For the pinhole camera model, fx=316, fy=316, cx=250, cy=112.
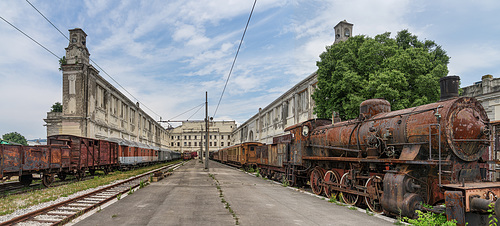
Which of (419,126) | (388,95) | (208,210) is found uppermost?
(388,95)

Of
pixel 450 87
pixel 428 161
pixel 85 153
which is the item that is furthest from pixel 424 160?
pixel 85 153

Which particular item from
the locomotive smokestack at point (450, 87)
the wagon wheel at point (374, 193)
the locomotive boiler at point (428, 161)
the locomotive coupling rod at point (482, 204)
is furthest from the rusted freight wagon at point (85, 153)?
the locomotive coupling rod at point (482, 204)

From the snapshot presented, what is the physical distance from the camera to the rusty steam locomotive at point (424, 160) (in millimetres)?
7512

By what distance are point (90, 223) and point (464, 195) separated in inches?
358

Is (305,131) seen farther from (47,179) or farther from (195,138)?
(195,138)

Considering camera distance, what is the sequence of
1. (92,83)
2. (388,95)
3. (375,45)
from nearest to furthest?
(388,95) → (375,45) → (92,83)

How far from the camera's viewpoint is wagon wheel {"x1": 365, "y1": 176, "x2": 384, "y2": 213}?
32.1ft

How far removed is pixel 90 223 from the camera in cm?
825

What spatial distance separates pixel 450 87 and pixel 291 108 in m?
32.6

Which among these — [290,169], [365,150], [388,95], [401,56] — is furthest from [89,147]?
[401,56]

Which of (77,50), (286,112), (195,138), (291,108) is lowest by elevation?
(195,138)

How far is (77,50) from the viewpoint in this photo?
1436 inches

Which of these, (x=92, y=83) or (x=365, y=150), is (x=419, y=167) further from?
(x=92, y=83)

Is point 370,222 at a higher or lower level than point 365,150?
lower
